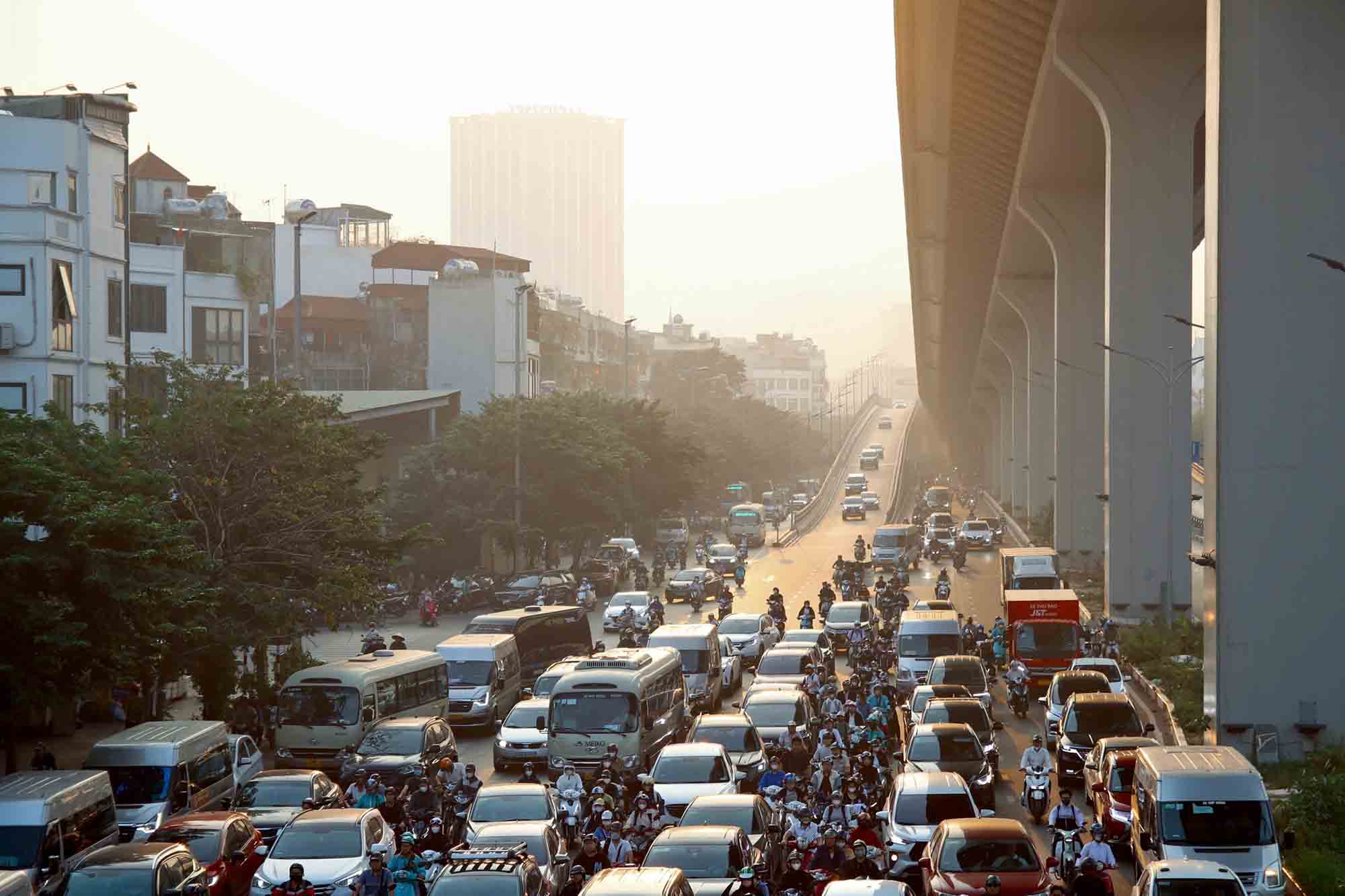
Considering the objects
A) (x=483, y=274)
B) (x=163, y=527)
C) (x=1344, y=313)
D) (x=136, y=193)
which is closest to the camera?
(x=1344, y=313)

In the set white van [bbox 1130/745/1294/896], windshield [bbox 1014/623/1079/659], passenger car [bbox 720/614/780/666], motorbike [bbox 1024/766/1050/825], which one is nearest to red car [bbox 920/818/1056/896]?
A: white van [bbox 1130/745/1294/896]

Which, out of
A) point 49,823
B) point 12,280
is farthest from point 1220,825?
point 12,280

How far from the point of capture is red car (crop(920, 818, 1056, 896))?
16.2 metres

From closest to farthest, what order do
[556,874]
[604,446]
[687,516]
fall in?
[556,874] → [604,446] → [687,516]

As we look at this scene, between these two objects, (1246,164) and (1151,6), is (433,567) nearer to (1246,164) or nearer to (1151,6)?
(1151,6)

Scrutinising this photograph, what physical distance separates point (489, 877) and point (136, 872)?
349 cm

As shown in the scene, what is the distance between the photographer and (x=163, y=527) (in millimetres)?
26500

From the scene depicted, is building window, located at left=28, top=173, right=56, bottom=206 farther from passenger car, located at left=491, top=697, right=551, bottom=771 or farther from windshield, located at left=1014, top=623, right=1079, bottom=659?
windshield, located at left=1014, top=623, right=1079, bottom=659

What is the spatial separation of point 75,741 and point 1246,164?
22476 millimetres

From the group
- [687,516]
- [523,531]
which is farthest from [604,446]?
[687,516]

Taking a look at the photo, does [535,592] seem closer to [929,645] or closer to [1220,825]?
[929,645]

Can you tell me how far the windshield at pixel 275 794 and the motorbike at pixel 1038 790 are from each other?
939 cm

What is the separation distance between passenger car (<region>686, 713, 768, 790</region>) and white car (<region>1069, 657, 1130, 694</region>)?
24.7 feet

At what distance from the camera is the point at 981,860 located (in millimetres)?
16484
